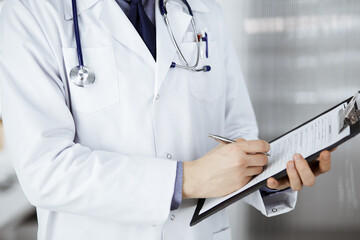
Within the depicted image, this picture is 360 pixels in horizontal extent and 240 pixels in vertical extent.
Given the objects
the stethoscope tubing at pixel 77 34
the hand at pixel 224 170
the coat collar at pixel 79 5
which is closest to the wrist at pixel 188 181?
the hand at pixel 224 170

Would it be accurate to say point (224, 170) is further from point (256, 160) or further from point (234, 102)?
point (234, 102)

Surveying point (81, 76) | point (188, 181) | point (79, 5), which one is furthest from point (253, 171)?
point (79, 5)

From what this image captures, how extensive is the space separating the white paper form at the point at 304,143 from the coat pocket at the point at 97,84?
35 centimetres

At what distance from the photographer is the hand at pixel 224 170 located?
77 centimetres

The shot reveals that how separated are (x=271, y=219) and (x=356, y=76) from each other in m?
0.76

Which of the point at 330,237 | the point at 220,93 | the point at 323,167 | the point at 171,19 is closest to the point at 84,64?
the point at 171,19

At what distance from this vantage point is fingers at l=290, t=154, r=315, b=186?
2.41 feet

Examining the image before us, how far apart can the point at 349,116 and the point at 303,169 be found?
0.14 meters

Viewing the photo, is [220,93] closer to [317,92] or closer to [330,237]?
[317,92]

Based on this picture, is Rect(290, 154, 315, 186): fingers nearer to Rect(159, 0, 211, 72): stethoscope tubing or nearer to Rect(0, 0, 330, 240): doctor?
Rect(0, 0, 330, 240): doctor

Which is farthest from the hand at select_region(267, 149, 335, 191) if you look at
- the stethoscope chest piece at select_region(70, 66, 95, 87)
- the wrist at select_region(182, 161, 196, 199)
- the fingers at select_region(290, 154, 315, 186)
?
the stethoscope chest piece at select_region(70, 66, 95, 87)

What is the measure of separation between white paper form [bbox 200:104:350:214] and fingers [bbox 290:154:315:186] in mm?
16

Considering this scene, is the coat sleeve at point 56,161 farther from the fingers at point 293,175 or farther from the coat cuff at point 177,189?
the fingers at point 293,175

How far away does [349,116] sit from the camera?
0.72 metres
